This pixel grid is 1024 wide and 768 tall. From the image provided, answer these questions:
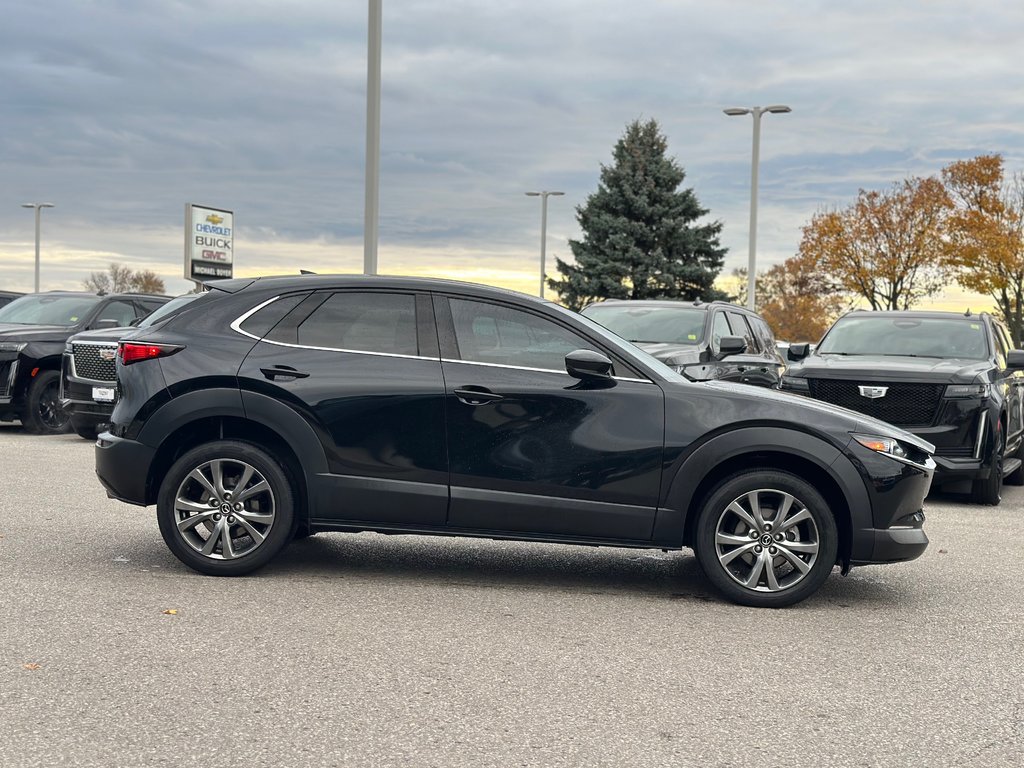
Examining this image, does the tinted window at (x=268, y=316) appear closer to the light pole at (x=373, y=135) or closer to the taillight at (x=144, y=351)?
the taillight at (x=144, y=351)

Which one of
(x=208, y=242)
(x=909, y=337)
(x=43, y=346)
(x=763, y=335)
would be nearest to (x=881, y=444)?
(x=909, y=337)

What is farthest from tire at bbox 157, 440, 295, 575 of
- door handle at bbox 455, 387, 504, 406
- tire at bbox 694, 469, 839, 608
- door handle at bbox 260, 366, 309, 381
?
tire at bbox 694, 469, 839, 608

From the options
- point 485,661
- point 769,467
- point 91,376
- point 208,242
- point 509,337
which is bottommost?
point 485,661

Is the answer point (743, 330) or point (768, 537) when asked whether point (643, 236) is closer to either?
point (743, 330)

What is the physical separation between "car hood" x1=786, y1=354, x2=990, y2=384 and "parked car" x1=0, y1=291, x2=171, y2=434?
8.71 m

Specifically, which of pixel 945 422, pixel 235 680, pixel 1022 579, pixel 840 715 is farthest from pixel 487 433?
pixel 945 422

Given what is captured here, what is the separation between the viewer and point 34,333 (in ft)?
51.4

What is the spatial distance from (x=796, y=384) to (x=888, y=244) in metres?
42.4

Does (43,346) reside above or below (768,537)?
above

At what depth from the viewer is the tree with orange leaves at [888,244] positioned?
49688 millimetres

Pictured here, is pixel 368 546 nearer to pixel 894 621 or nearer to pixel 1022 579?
pixel 894 621

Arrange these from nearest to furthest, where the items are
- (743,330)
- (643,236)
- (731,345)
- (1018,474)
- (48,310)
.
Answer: (731,345) < (1018,474) < (743,330) < (48,310) < (643,236)

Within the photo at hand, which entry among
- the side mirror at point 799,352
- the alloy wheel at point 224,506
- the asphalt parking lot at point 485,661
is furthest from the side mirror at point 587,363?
the side mirror at point 799,352

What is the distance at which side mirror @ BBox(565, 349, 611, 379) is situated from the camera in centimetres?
632
